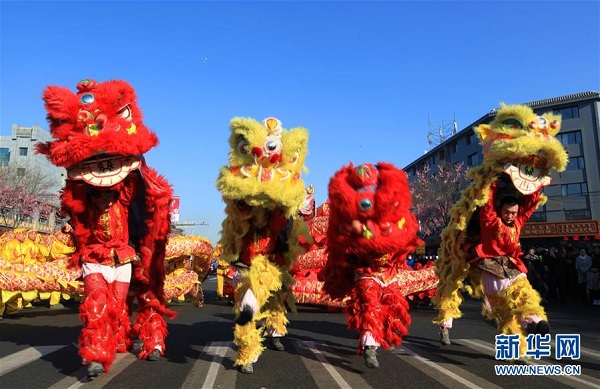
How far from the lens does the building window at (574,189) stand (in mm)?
32281

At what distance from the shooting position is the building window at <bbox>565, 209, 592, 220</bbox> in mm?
31781

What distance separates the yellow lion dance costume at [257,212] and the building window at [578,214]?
33.8m

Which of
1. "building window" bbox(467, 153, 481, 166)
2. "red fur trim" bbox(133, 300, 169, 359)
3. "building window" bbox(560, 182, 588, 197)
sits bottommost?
"red fur trim" bbox(133, 300, 169, 359)

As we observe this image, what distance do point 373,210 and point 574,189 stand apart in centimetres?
3459

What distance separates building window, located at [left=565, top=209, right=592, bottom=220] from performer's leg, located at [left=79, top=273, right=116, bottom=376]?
35.1 metres

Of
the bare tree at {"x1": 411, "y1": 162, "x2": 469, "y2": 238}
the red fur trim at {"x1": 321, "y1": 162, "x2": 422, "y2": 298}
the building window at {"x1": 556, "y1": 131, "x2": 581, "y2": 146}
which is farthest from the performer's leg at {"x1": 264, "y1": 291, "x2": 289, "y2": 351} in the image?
the building window at {"x1": 556, "y1": 131, "x2": 581, "y2": 146}

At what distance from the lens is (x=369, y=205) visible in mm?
3877

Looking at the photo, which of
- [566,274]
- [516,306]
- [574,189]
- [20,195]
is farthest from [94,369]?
[574,189]

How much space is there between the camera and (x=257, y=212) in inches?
165

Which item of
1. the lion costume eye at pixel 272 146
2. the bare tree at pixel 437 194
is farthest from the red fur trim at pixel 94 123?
the bare tree at pixel 437 194

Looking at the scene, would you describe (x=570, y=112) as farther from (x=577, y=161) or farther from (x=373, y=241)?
(x=373, y=241)

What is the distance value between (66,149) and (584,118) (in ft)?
119

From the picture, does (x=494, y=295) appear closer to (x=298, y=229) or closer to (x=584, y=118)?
(x=298, y=229)

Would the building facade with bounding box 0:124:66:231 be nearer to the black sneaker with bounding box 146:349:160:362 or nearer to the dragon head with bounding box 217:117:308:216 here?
the black sneaker with bounding box 146:349:160:362
